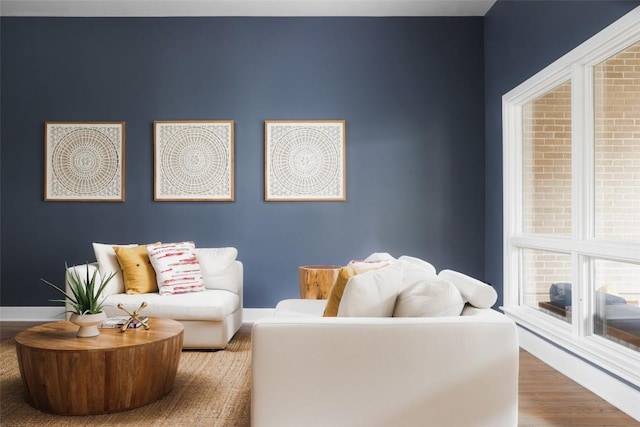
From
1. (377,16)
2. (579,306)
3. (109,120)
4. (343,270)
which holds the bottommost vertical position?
(579,306)

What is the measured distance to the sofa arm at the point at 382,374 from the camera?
1.91 metres

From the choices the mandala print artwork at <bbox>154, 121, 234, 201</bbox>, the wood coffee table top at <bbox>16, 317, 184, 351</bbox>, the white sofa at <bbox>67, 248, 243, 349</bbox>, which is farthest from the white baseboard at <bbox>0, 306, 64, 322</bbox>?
the wood coffee table top at <bbox>16, 317, 184, 351</bbox>

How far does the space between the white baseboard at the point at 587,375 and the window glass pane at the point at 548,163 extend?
0.84 meters

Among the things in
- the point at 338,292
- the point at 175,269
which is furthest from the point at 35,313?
the point at 338,292

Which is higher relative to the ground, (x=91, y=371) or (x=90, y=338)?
(x=90, y=338)

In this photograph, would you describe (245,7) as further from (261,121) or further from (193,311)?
(193,311)

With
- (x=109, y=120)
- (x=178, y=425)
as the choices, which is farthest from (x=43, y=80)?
(x=178, y=425)

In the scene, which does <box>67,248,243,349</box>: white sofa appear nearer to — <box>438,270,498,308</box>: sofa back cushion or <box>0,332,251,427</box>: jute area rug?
<box>0,332,251,427</box>: jute area rug

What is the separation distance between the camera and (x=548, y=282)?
3645mm

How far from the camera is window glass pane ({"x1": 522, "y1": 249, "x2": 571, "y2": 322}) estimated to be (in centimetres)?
337

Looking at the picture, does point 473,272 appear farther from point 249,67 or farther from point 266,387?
point 266,387

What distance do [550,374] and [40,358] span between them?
309cm

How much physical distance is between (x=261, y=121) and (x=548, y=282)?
2979 mm

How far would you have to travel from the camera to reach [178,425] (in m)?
2.36
